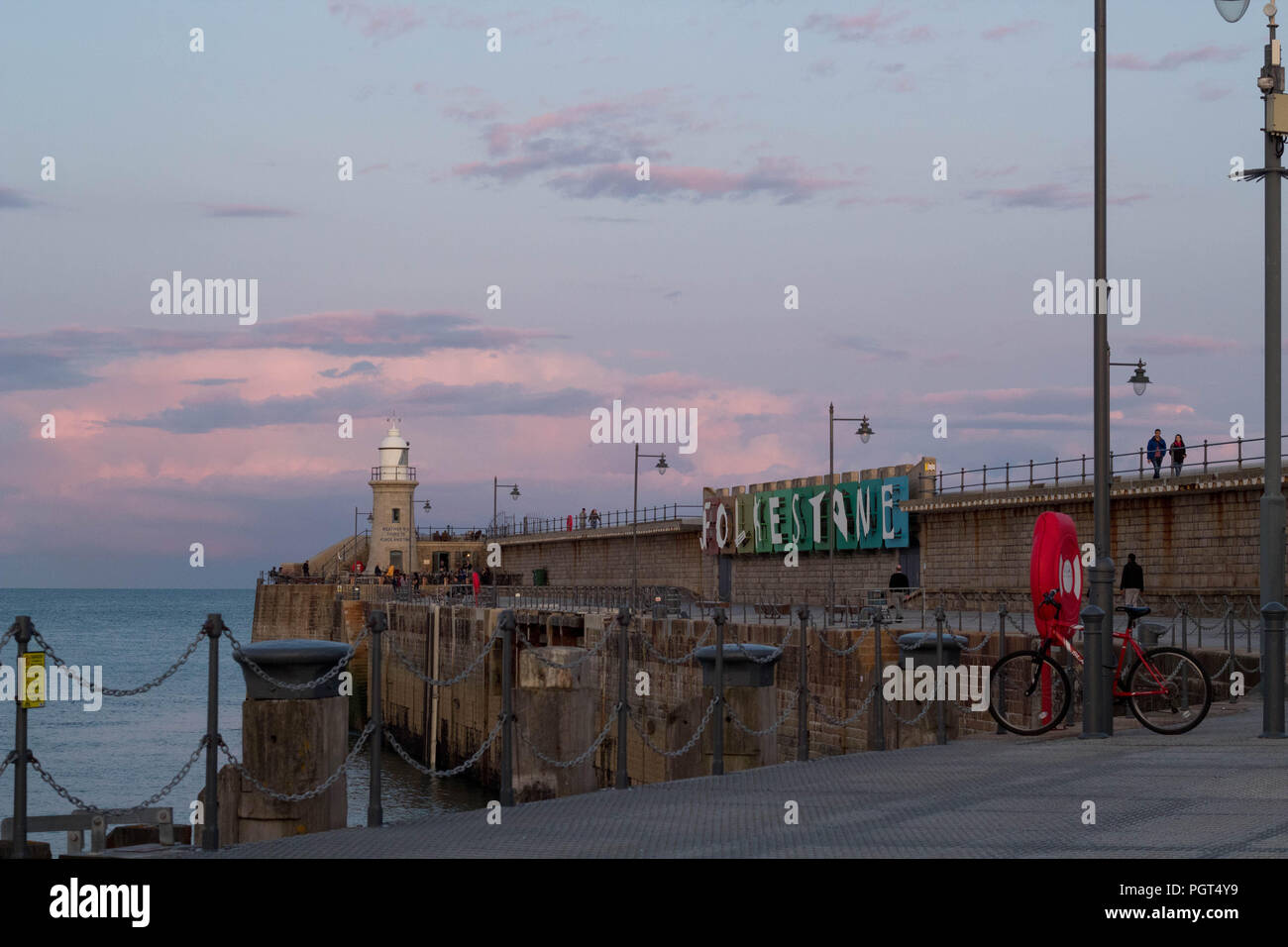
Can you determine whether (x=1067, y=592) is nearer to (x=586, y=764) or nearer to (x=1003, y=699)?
(x=1003, y=699)

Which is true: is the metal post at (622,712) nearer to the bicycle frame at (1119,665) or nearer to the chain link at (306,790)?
the chain link at (306,790)

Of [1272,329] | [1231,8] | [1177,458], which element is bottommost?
[1177,458]

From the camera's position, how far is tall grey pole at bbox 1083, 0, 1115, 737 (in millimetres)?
14664

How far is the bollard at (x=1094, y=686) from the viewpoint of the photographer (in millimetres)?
14391

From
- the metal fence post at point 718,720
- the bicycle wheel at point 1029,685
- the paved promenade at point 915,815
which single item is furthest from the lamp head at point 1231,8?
the metal fence post at point 718,720

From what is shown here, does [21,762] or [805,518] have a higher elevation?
[805,518]

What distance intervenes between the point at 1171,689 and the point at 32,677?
36.3 ft

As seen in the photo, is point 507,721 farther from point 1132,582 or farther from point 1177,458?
point 1177,458

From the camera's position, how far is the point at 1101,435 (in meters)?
15.2

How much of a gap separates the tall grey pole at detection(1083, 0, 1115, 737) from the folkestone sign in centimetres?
3038

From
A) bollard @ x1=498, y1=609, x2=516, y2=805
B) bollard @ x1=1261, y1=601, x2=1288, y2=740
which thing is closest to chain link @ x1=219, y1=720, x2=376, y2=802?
bollard @ x1=498, y1=609, x2=516, y2=805

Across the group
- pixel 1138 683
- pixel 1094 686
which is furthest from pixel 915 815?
pixel 1138 683

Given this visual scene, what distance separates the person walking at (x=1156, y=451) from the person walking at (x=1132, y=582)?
163 inches
